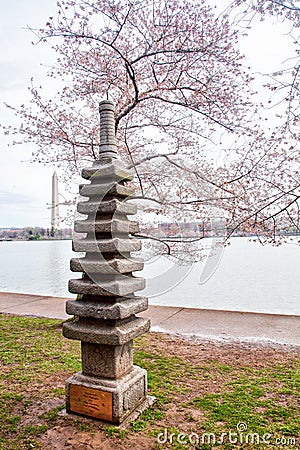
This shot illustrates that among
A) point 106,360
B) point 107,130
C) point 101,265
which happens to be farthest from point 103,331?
point 107,130

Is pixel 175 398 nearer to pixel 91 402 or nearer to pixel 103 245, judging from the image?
pixel 91 402

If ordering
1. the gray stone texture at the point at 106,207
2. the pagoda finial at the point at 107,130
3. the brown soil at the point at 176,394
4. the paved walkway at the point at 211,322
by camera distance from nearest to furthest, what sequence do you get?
the brown soil at the point at 176,394 < the gray stone texture at the point at 106,207 < the pagoda finial at the point at 107,130 < the paved walkway at the point at 211,322

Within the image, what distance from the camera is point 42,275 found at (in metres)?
12.3

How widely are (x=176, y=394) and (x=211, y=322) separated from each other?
301cm

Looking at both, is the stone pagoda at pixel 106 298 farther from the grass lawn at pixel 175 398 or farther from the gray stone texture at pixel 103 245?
the grass lawn at pixel 175 398

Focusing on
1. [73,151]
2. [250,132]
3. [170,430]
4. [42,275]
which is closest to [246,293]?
[250,132]

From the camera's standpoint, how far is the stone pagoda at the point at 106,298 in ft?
Answer: 10.2

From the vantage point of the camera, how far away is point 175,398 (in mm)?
3678

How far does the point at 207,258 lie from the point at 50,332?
11.3 ft

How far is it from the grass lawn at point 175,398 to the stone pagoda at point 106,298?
241mm

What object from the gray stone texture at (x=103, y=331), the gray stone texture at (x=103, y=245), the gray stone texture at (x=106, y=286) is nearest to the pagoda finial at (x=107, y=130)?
the gray stone texture at (x=103, y=245)

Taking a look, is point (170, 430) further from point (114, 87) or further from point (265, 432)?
point (114, 87)

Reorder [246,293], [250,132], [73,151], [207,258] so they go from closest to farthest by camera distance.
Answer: [250,132]
[73,151]
[207,258]
[246,293]

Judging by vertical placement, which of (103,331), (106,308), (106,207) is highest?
(106,207)
